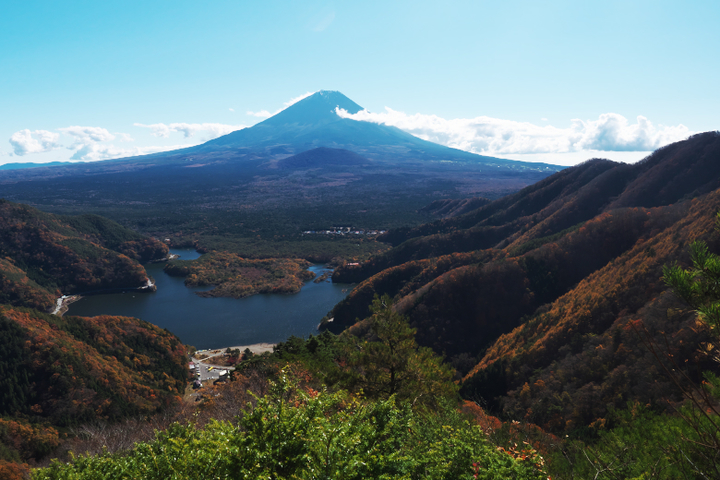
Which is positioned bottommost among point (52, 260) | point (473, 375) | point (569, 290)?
point (473, 375)

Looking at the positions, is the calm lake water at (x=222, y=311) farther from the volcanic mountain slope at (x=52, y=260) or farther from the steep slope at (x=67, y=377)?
the steep slope at (x=67, y=377)

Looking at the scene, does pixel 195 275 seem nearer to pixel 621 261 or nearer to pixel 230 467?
pixel 621 261

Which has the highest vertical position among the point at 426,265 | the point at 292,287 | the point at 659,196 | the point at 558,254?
the point at 659,196

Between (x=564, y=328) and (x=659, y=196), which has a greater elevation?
(x=659, y=196)

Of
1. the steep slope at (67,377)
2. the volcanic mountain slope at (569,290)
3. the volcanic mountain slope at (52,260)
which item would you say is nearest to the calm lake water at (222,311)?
the volcanic mountain slope at (52,260)

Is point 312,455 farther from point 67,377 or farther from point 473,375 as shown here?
point 67,377

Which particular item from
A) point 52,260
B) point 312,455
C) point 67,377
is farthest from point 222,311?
point 312,455

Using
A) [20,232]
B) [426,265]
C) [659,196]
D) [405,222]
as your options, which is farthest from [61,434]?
[405,222]
